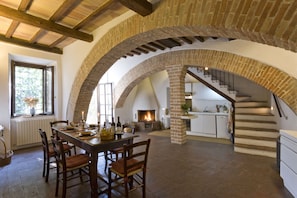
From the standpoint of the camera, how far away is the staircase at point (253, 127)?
4586mm

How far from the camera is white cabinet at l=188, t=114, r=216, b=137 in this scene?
6680 millimetres

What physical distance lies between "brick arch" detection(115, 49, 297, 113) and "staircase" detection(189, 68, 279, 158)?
4.43 feet

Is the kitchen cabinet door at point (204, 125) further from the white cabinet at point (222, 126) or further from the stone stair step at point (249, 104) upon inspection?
the stone stair step at point (249, 104)

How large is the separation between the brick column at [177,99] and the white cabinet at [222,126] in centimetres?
165

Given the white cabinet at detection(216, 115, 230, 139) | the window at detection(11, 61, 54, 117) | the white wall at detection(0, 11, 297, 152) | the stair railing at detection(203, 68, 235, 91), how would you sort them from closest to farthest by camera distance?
the white wall at detection(0, 11, 297, 152) → the window at detection(11, 61, 54, 117) → the white cabinet at detection(216, 115, 230, 139) → the stair railing at detection(203, 68, 235, 91)

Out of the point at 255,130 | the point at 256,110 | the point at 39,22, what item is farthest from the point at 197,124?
the point at 39,22

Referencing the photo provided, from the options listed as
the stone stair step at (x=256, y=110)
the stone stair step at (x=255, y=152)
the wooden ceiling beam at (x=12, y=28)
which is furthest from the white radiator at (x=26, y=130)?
the stone stair step at (x=256, y=110)

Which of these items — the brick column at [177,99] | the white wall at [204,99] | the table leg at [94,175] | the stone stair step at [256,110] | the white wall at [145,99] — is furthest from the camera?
the white wall at [145,99]

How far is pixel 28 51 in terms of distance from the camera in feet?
17.1

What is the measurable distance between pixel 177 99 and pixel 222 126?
2198 millimetres

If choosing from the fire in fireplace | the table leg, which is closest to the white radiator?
the table leg

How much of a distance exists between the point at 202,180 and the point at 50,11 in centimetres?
430

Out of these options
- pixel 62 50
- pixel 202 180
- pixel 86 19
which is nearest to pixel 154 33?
pixel 86 19

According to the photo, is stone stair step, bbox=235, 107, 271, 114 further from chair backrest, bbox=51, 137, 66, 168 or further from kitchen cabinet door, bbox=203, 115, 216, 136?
chair backrest, bbox=51, 137, 66, 168
